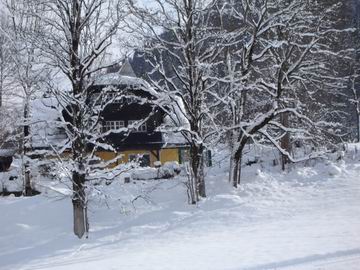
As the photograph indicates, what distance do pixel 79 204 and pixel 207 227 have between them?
4.57m

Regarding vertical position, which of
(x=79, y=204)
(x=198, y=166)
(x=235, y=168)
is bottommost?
(x=79, y=204)

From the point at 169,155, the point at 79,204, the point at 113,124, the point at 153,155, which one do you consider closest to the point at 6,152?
the point at 113,124

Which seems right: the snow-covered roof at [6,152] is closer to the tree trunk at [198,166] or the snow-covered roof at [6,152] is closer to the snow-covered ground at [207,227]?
the snow-covered ground at [207,227]

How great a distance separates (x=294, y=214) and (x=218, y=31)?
8.53 meters

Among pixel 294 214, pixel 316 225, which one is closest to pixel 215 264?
pixel 316 225

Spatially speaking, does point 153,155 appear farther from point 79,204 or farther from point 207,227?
point 207,227

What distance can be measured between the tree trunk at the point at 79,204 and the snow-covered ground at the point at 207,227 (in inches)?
15.3

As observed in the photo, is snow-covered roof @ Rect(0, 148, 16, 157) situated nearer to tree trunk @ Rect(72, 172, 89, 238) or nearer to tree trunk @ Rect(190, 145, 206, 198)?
tree trunk @ Rect(72, 172, 89, 238)

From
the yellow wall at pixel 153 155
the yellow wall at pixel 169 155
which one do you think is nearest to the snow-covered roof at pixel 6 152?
the yellow wall at pixel 153 155

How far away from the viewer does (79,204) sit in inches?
594

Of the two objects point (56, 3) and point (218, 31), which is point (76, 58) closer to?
point (56, 3)

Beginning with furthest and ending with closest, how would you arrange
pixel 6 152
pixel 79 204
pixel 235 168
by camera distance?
pixel 6 152 → pixel 235 168 → pixel 79 204

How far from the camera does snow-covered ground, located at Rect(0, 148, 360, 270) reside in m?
8.52

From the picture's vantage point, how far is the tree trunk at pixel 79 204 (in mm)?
14914
